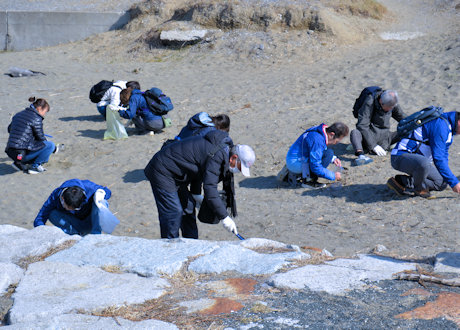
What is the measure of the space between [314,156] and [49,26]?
47.2ft

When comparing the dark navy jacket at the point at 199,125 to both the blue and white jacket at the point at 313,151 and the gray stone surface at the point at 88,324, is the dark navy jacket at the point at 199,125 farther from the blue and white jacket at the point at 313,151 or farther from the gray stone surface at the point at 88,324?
the gray stone surface at the point at 88,324

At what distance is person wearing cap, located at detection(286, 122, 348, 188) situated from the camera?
754 centimetres

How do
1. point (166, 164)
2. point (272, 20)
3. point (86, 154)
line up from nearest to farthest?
1. point (166, 164)
2. point (86, 154)
3. point (272, 20)

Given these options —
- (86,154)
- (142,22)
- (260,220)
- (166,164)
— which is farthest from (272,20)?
(166,164)

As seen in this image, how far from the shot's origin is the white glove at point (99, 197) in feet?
18.5

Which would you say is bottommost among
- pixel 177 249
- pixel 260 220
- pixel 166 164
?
pixel 260 220

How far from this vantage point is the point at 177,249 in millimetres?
4895

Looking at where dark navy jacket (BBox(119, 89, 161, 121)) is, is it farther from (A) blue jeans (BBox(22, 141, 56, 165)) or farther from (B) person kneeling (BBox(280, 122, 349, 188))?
(B) person kneeling (BBox(280, 122, 349, 188))

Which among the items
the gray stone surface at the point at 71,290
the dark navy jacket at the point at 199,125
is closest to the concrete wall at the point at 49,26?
the dark navy jacket at the point at 199,125

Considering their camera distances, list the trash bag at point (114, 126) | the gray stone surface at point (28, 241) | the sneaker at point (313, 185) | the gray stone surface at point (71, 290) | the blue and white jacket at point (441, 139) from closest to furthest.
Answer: the gray stone surface at point (71, 290)
the gray stone surface at point (28, 241)
the blue and white jacket at point (441, 139)
the sneaker at point (313, 185)
the trash bag at point (114, 126)

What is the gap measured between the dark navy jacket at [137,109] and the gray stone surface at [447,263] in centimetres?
672

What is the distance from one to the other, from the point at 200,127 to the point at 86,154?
3620 millimetres

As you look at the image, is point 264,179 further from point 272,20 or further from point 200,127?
point 272,20

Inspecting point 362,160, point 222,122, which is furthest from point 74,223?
point 362,160
